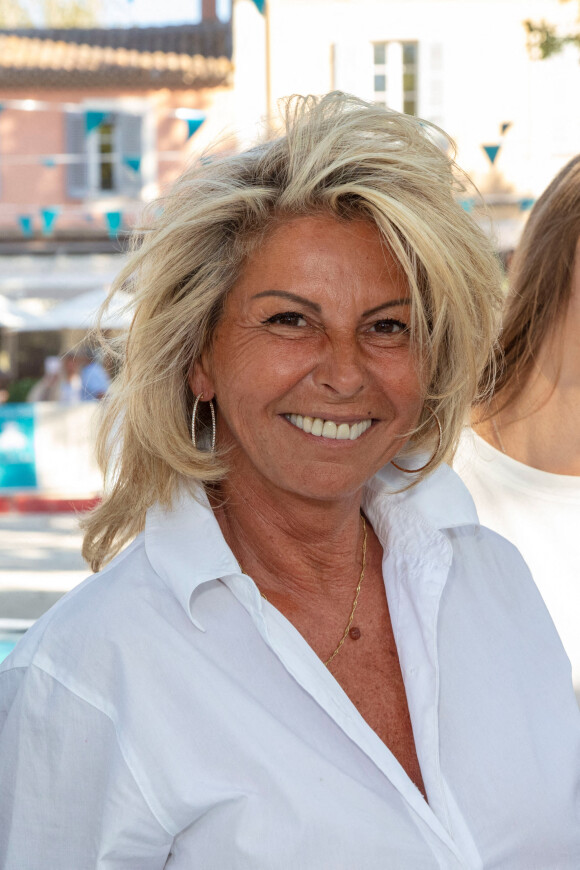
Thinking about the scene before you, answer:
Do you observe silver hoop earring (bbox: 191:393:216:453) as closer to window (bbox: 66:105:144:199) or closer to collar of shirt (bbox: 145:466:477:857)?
collar of shirt (bbox: 145:466:477:857)

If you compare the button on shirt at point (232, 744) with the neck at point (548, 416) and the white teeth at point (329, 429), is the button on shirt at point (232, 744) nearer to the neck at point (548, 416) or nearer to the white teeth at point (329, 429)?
the white teeth at point (329, 429)

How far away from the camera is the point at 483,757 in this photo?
1730 mm

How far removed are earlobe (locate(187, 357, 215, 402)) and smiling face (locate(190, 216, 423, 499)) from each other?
58 millimetres

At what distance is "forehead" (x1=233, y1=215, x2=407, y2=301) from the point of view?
1.68m

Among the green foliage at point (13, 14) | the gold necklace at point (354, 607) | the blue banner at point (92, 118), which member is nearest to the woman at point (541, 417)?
the gold necklace at point (354, 607)

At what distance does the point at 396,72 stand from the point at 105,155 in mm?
6056

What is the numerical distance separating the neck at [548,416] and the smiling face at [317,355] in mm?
791

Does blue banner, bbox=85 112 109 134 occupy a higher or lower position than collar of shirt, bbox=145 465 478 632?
higher

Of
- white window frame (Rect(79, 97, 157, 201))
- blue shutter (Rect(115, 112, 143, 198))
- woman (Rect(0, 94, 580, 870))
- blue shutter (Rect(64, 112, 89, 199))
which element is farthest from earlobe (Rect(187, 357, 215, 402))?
blue shutter (Rect(64, 112, 89, 199))

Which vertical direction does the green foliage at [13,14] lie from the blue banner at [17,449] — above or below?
above

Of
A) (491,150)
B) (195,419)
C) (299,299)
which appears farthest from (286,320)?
(491,150)

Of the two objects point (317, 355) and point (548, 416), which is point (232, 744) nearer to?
point (317, 355)

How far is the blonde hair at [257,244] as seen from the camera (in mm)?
1721

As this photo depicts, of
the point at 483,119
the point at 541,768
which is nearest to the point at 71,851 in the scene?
the point at 541,768
